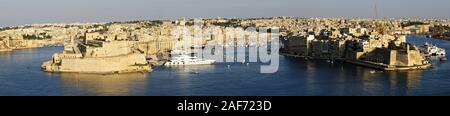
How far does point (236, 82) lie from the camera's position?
30.3 feet

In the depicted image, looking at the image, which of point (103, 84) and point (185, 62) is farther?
point (185, 62)

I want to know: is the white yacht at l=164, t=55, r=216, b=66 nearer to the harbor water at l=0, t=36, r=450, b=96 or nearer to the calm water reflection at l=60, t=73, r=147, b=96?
the harbor water at l=0, t=36, r=450, b=96

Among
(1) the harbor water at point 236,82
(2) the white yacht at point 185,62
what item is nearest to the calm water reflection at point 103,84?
(1) the harbor water at point 236,82

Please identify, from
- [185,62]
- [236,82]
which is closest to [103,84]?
[236,82]

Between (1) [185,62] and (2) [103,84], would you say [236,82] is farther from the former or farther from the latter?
(1) [185,62]

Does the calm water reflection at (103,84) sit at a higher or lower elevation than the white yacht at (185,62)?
lower

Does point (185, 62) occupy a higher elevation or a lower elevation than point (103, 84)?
higher

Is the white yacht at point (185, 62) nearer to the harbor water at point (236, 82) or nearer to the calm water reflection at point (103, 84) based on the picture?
the harbor water at point (236, 82)

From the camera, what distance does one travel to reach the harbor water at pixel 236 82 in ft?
26.6

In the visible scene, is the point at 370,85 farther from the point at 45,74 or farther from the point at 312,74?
the point at 45,74

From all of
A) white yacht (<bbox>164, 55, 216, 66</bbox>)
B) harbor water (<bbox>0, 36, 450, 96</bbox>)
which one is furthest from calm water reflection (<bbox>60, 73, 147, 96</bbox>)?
white yacht (<bbox>164, 55, 216, 66</bbox>)

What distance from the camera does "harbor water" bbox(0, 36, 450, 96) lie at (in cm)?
811
